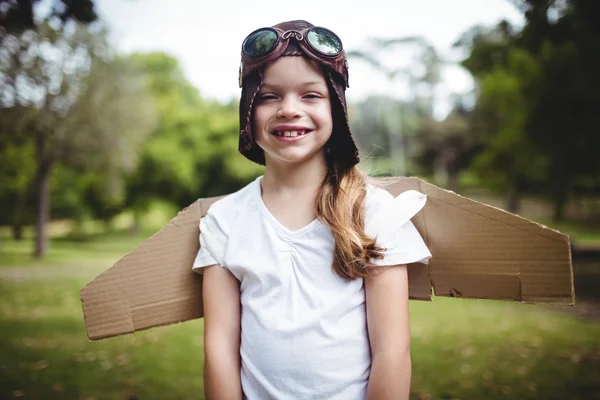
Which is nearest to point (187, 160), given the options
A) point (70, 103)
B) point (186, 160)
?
point (186, 160)

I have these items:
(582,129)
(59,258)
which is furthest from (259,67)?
(59,258)

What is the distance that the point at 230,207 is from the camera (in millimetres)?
1933

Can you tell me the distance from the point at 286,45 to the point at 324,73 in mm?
169

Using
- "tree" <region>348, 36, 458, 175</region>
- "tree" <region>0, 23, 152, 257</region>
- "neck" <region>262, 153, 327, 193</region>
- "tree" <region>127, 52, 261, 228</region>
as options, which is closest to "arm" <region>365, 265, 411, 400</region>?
"neck" <region>262, 153, 327, 193</region>

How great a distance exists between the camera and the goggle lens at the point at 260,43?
1.70 metres

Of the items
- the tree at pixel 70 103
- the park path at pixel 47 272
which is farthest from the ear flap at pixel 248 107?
the park path at pixel 47 272

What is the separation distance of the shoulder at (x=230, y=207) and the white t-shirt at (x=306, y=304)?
0.11 metres

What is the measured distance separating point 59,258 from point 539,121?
1730cm

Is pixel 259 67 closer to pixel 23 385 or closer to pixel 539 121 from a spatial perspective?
pixel 23 385

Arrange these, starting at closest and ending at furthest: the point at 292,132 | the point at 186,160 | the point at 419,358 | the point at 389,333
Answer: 1. the point at 389,333
2. the point at 292,132
3. the point at 419,358
4. the point at 186,160

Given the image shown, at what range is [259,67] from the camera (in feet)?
5.68

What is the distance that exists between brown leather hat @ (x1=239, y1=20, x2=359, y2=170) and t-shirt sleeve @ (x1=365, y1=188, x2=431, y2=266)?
255 mm

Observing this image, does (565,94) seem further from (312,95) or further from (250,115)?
(250,115)

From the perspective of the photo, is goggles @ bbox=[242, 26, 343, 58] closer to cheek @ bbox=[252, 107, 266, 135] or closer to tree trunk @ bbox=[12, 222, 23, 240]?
cheek @ bbox=[252, 107, 266, 135]
